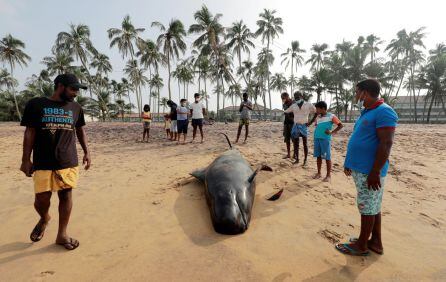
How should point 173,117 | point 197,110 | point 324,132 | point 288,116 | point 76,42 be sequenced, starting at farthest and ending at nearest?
point 76,42
point 173,117
point 197,110
point 288,116
point 324,132

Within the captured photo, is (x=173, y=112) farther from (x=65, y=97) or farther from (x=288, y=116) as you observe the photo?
(x=65, y=97)

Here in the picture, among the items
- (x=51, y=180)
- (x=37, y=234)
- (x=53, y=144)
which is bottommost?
(x=37, y=234)

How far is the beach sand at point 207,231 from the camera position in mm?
3102

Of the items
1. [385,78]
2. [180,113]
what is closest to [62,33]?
[180,113]

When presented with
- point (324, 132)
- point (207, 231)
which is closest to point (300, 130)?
point (324, 132)

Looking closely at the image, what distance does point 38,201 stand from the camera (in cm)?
337

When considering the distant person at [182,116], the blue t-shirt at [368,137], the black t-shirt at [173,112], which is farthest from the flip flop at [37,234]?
the black t-shirt at [173,112]

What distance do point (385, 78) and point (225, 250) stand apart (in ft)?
153

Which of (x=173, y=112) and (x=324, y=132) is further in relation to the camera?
(x=173, y=112)

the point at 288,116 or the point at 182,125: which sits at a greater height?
the point at 288,116

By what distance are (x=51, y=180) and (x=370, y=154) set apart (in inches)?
146

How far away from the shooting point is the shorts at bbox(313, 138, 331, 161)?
631cm

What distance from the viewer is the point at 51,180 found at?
10.7 ft

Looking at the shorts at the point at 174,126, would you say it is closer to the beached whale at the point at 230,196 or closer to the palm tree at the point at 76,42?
the beached whale at the point at 230,196
